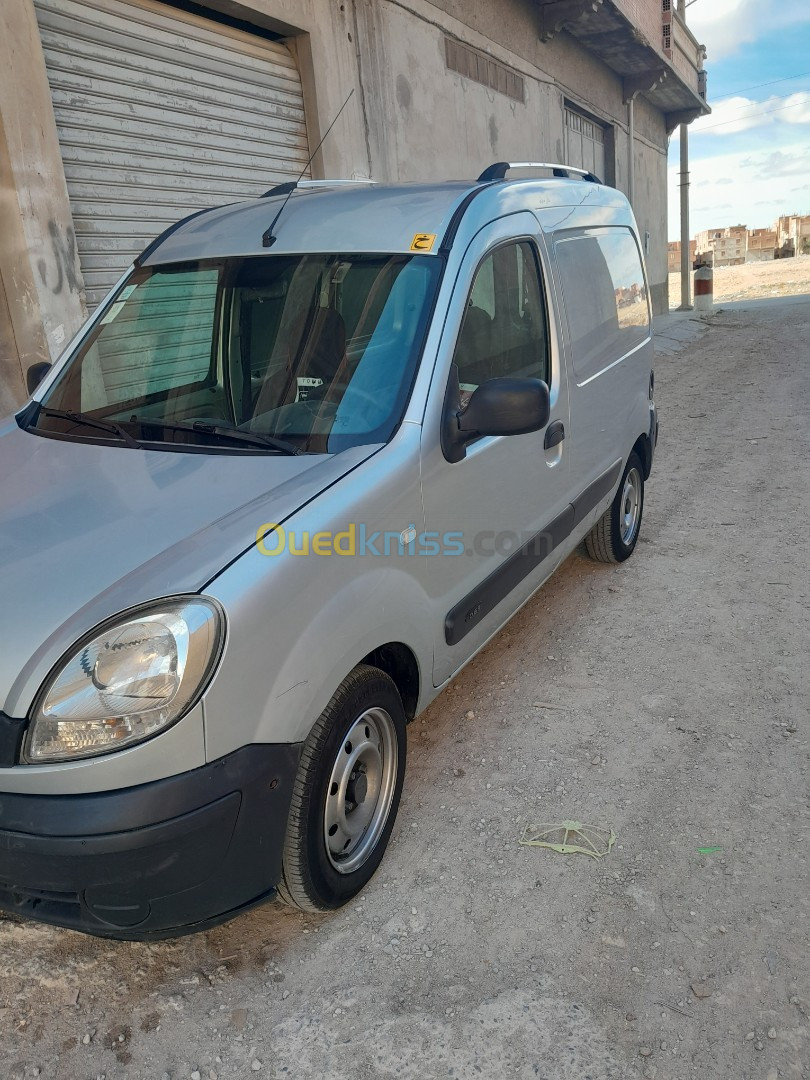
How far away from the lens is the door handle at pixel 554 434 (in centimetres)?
331

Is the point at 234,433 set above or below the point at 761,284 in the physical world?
above

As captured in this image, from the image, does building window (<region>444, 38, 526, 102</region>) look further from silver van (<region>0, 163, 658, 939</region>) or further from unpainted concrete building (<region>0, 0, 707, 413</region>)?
silver van (<region>0, 163, 658, 939</region>)

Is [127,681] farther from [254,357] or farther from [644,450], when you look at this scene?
[644,450]

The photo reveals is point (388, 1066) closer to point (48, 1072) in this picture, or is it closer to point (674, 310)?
point (48, 1072)

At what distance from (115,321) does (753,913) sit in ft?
9.88

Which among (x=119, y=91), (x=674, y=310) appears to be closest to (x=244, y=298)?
(x=119, y=91)

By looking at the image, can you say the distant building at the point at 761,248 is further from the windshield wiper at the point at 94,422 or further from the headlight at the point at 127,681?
the headlight at the point at 127,681

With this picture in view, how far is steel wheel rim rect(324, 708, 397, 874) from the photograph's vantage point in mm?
2305

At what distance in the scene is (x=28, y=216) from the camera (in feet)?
16.0


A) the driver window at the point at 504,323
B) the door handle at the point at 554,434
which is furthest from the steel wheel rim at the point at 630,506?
the driver window at the point at 504,323

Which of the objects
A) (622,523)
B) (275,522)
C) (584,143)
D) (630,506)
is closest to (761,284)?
(584,143)

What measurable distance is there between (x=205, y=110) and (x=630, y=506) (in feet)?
15.4

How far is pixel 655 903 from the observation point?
7.76 ft

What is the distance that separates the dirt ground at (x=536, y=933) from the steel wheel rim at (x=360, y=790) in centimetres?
16
